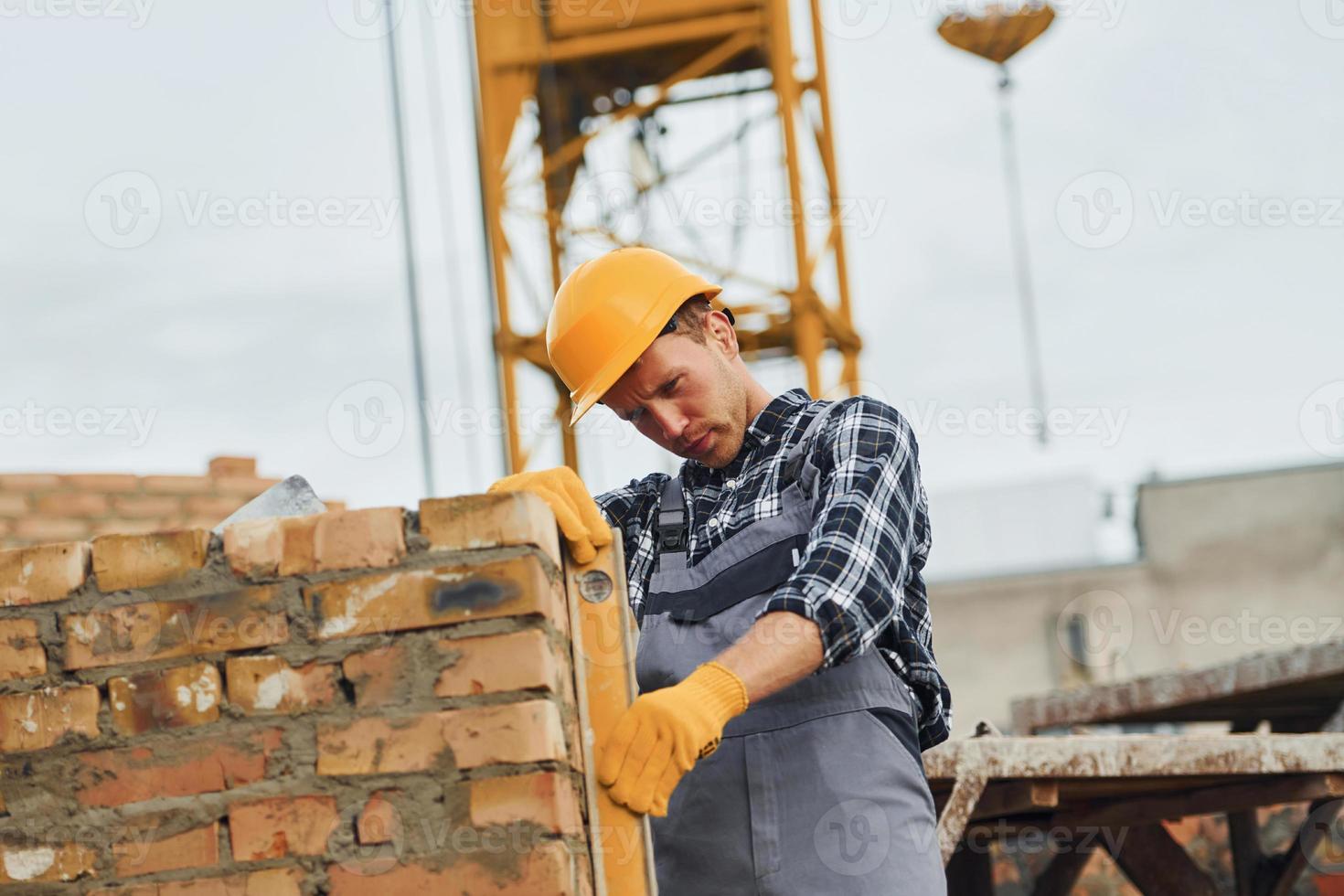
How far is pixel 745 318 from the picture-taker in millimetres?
13250

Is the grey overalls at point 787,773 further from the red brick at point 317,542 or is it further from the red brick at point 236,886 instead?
the red brick at point 236,886

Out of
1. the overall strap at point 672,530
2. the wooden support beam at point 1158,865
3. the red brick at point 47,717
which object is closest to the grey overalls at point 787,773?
the overall strap at point 672,530

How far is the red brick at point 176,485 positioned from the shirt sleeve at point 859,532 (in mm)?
4662

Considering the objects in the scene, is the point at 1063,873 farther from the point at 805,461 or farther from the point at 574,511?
the point at 574,511

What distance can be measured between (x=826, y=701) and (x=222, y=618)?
0.94 meters

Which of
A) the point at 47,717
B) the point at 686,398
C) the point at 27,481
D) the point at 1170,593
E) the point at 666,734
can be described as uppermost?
the point at 27,481

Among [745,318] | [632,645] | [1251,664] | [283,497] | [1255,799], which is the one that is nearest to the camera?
[632,645]

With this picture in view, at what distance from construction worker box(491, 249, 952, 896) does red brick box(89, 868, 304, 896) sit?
46 centimetres

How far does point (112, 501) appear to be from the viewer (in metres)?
6.57

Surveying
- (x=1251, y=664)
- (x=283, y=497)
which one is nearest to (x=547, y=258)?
(x=1251, y=664)

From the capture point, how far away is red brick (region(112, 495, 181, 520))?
6.59 meters

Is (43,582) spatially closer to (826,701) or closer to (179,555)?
(179,555)

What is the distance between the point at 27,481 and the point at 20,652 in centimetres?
451

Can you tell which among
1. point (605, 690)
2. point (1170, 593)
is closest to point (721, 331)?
point (605, 690)
